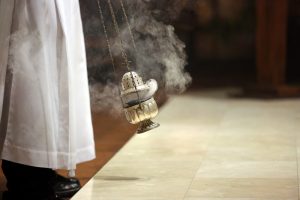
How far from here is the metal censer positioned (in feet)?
10.3

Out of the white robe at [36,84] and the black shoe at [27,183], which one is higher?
the white robe at [36,84]

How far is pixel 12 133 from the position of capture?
9.98 feet

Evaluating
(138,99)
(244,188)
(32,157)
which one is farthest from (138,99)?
(244,188)

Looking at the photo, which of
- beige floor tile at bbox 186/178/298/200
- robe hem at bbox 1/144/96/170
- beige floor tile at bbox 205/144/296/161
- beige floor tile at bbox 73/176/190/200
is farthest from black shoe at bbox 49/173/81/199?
beige floor tile at bbox 205/144/296/161

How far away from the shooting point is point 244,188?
3203mm

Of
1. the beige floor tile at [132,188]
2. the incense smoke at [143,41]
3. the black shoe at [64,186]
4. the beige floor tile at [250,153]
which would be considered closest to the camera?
the beige floor tile at [132,188]

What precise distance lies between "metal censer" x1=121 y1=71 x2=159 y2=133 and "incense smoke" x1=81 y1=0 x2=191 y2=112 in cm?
79

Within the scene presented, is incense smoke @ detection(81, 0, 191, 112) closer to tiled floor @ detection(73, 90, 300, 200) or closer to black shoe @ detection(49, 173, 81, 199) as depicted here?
tiled floor @ detection(73, 90, 300, 200)

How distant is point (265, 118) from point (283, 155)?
1.29 m

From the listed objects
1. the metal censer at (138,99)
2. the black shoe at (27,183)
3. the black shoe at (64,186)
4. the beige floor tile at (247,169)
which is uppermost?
the metal censer at (138,99)

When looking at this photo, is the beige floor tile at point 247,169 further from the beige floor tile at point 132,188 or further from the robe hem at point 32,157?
the robe hem at point 32,157

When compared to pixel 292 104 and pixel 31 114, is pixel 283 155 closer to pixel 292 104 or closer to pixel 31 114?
pixel 31 114

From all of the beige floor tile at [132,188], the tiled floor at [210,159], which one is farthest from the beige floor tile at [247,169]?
the beige floor tile at [132,188]

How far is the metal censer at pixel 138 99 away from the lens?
10.3ft
